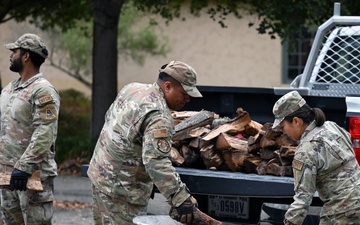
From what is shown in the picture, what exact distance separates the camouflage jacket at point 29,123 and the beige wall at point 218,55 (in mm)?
15251

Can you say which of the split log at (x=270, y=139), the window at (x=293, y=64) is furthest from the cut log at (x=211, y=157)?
the window at (x=293, y=64)

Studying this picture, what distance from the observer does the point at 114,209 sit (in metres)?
6.00

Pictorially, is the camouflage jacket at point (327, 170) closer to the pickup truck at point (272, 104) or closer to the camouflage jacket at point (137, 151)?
the pickup truck at point (272, 104)

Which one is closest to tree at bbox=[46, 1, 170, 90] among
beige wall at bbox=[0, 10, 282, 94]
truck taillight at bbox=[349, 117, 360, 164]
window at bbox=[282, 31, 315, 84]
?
beige wall at bbox=[0, 10, 282, 94]

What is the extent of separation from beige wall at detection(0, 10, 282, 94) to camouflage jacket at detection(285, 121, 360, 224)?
16358mm

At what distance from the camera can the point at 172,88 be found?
585 centimetres

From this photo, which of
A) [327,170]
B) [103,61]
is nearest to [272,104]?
[327,170]

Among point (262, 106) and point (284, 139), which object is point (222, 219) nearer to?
point (284, 139)

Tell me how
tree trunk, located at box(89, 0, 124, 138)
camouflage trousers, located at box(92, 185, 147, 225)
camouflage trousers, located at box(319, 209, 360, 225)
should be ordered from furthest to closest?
tree trunk, located at box(89, 0, 124, 138) → camouflage trousers, located at box(92, 185, 147, 225) → camouflage trousers, located at box(319, 209, 360, 225)

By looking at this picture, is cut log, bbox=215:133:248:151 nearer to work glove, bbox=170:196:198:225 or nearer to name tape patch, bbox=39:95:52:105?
work glove, bbox=170:196:198:225

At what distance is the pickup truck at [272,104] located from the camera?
6246 mm

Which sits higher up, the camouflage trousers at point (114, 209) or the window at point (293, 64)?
the window at point (293, 64)

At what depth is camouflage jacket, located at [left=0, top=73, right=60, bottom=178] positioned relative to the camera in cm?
694

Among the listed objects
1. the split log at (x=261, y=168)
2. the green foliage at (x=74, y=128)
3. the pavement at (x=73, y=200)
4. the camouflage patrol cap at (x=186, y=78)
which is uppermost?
the camouflage patrol cap at (x=186, y=78)
